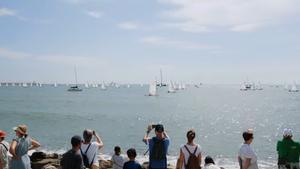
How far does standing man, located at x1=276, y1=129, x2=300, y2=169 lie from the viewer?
10219mm

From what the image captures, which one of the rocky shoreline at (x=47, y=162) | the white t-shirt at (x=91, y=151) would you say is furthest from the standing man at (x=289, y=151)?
the rocky shoreline at (x=47, y=162)

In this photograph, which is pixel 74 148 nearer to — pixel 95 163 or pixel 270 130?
pixel 95 163

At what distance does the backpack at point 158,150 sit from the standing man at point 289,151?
312cm

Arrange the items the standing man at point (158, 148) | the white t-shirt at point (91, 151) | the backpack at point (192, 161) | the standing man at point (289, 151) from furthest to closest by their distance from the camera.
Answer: the standing man at point (289, 151) < the standing man at point (158, 148) < the white t-shirt at point (91, 151) < the backpack at point (192, 161)

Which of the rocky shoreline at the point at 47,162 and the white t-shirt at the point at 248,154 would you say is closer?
the white t-shirt at the point at 248,154

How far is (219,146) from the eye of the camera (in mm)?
41250

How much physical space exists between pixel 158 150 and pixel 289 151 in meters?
3.50

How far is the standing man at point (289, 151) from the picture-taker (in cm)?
1022

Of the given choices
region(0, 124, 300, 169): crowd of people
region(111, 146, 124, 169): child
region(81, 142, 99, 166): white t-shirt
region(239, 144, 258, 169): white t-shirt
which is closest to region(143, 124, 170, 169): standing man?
region(0, 124, 300, 169): crowd of people

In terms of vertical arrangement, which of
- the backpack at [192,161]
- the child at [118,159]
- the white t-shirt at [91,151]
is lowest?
the child at [118,159]

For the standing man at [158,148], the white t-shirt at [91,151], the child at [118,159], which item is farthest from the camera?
the child at [118,159]

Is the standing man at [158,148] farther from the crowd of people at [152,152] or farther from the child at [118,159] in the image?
the child at [118,159]

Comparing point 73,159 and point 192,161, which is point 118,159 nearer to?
point 192,161

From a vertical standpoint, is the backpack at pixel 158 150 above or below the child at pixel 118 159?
above
